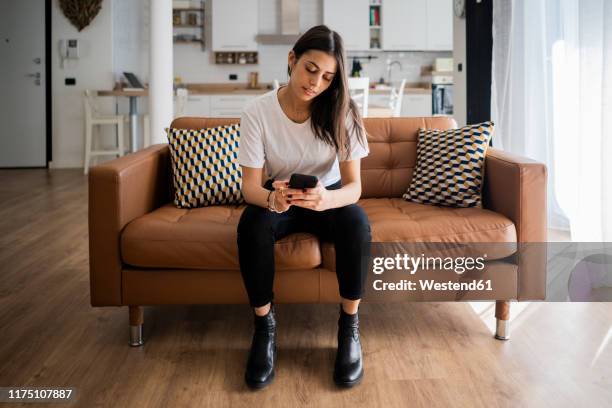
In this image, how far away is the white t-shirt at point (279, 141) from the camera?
191cm

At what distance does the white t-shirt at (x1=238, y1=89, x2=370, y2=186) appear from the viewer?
1.91 meters

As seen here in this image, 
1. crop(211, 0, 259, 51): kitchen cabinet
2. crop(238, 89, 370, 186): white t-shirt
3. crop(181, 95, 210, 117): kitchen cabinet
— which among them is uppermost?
crop(211, 0, 259, 51): kitchen cabinet

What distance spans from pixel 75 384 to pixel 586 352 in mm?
1594

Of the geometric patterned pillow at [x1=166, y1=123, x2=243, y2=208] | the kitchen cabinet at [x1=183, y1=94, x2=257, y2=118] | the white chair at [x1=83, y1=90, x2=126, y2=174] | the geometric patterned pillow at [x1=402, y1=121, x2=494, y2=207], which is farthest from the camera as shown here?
the kitchen cabinet at [x1=183, y1=94, x2=257, y2=118]

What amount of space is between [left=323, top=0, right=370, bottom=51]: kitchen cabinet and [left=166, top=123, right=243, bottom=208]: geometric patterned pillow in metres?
5.38

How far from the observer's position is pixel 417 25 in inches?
298

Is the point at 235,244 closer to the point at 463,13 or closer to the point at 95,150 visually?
the point at 463,13

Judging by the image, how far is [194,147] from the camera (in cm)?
245

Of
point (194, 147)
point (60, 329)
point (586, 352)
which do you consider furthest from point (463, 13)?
point (60, 329)

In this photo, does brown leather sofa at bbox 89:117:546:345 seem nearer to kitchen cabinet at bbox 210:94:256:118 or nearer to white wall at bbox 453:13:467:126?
white wall at bbox 453:13:467:126

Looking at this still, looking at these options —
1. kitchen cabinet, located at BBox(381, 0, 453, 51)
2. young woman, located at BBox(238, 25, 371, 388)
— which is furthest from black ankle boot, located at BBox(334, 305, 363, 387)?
kitchen cabinet, located at BBox(381, 0, 453, 51)

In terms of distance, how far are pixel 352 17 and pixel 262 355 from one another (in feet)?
20.9

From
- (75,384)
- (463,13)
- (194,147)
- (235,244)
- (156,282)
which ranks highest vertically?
(463,13)

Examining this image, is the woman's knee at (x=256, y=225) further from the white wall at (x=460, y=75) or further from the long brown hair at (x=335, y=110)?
the white wall at (x=460, y=75)
